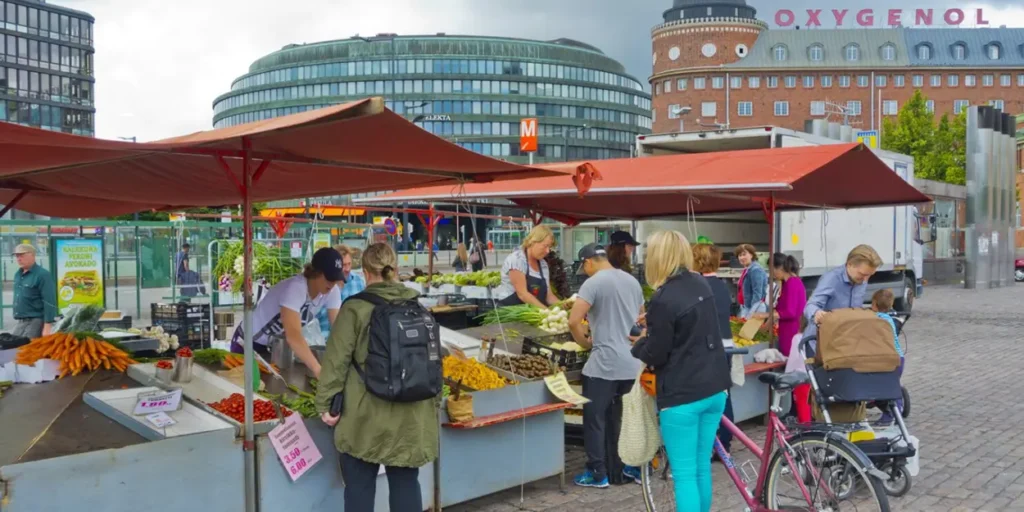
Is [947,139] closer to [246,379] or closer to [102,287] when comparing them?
[102,287]

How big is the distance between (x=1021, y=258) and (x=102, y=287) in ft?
129

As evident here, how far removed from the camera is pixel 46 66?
3639 inches

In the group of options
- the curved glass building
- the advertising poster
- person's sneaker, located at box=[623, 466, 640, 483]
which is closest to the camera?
person's sneaker, located at box=[623, 466, 640, 483]

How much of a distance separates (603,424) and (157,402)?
3086mm

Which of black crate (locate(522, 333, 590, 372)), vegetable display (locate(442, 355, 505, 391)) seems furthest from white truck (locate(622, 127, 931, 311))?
vegetable display (locate(442, 355, 505, 391))

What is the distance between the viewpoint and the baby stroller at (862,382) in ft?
19.4

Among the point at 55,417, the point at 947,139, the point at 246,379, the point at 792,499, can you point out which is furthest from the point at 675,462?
the point at 947,139

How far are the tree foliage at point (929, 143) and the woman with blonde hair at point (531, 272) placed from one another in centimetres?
4924

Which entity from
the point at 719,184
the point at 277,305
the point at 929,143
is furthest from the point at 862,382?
the point at 929,143

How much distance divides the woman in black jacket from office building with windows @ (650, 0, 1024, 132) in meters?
92.8

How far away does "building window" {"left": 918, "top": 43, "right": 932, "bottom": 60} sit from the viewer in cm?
9950

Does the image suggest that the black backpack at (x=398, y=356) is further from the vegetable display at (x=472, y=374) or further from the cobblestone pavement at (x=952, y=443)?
the cobblestone pavement at (x=952, y=443)

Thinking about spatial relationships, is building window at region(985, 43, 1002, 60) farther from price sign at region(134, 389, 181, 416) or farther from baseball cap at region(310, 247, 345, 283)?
price sign at region(134, 389, 181, 416)

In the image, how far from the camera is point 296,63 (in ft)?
323
